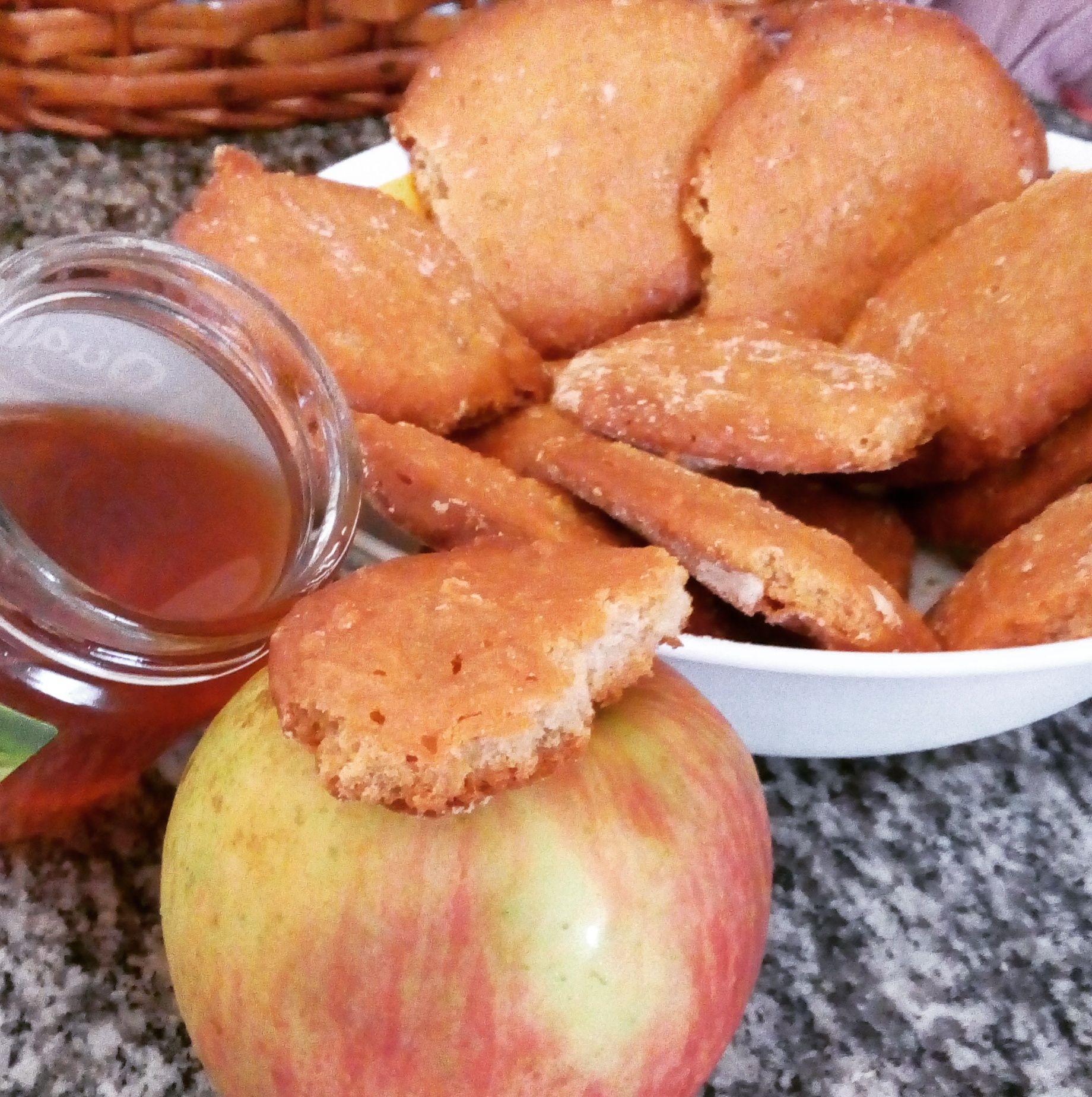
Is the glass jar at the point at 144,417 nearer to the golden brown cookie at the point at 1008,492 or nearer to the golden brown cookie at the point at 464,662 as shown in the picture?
the golden brown cookie at the point at 464,662

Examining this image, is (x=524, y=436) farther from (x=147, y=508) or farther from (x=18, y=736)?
(x=18, y=736)

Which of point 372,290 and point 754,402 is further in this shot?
point 372,290

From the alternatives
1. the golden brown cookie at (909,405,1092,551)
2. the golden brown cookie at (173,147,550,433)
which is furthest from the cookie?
the golden brown cookie at (173,147,550,433)

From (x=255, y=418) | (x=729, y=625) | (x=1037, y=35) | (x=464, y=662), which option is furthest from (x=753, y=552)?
Answer: (x=1037, y=35)

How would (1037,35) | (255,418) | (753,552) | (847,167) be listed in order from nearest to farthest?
(753,552) → (255,418) → (847,167) → (1037,35)

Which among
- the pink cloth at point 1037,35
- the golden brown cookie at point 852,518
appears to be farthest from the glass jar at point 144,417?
the pink cloth at point 1037,35

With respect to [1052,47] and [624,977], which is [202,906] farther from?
[1052,47]
